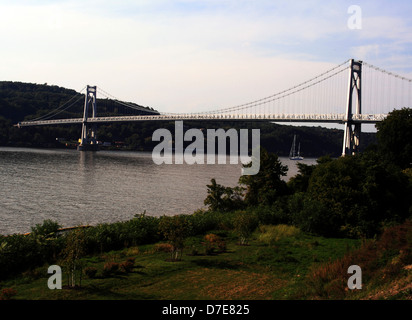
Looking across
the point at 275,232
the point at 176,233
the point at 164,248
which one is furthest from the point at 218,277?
the point at 275,232

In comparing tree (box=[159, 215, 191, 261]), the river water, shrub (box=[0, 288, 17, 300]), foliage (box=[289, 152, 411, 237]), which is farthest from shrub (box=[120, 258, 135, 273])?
foliage (box=[289, 152, 411, 237])

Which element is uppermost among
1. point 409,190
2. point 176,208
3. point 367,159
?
point 367,159

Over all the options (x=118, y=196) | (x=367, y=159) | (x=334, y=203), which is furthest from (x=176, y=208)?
(x=367, y=159)

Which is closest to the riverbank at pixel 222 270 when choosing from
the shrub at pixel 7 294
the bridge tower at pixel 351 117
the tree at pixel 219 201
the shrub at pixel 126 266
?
the shrub at pixel 126 266

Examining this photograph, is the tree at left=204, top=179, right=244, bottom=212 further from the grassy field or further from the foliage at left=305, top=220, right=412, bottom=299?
the foliage at left=305, top=220, right=412, bottom=299

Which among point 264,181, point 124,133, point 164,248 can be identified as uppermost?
point 124,133

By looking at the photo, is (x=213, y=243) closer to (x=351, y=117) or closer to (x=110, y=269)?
(x=110, y=269)

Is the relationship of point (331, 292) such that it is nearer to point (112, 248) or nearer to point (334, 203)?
point (112, 248)
